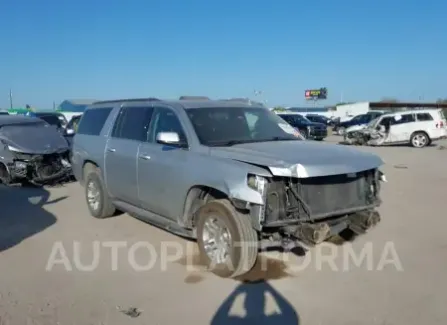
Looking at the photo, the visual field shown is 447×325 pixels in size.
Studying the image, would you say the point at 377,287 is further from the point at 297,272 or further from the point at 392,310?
the point at 297,272

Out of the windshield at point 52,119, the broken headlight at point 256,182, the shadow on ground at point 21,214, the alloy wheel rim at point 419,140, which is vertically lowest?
the alloy wheel rim at point 419,140

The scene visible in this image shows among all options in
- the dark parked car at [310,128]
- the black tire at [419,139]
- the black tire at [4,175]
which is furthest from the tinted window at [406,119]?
A: the black tire at [4,175]

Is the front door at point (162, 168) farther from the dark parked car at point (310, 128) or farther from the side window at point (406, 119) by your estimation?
the dark parked car at point (310, 128)

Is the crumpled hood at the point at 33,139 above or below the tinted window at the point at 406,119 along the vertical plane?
above

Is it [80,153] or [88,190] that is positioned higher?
[80,153]

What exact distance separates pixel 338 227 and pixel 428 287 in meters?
1.09

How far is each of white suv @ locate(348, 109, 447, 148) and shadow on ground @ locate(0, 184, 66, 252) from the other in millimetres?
18723

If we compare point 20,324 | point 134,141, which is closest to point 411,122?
point 134,141

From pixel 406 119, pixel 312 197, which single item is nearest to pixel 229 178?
pixel 312 197

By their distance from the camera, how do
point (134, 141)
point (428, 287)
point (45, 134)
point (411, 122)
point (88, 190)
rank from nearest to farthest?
point (428, 287)
point (134, 141)
point (88, 190)
point (45, 134)
point (411, 122)

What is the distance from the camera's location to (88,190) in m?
7.97

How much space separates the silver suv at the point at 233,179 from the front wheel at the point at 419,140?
19325 mm

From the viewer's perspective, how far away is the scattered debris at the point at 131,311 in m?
4.15

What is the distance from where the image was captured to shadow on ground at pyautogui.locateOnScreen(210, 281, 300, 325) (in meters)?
4.02
